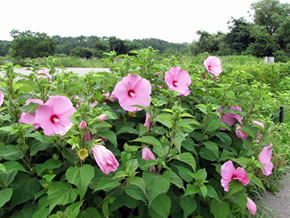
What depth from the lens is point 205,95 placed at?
1.65 meters

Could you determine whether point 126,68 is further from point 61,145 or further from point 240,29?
point 240,29

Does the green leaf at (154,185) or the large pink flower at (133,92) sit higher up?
the large pink flower at (133,92)

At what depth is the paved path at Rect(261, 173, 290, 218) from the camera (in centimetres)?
205

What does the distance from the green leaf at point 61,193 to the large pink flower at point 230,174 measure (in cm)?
67

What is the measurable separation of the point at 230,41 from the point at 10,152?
104ft

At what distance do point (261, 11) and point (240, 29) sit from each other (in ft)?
28.6

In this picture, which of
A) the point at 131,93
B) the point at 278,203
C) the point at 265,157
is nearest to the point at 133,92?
the point at 131,93

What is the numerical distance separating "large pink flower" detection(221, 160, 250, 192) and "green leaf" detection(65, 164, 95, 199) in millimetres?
622

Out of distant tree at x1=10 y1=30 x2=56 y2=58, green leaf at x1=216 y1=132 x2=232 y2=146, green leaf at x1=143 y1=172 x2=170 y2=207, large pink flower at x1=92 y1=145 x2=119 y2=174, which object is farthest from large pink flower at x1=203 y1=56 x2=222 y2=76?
distant tree at x1=10 y1=30 x2=56 y2=58

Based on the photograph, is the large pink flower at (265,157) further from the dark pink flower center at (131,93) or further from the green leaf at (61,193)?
the green leaf at (61,193)

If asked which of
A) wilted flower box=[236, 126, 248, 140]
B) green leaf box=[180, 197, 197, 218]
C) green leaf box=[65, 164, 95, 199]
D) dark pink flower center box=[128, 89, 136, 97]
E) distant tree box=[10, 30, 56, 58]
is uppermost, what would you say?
dark pink flower center box=[128, 89, 136, 97]

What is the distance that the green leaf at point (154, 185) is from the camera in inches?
38.4

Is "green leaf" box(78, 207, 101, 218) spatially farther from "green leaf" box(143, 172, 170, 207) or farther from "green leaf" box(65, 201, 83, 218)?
"green leaf" box(143, 172, 170, 207)

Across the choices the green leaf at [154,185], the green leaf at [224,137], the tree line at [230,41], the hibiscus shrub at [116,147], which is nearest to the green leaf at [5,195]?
the hibiscus shrub at [116,147]
